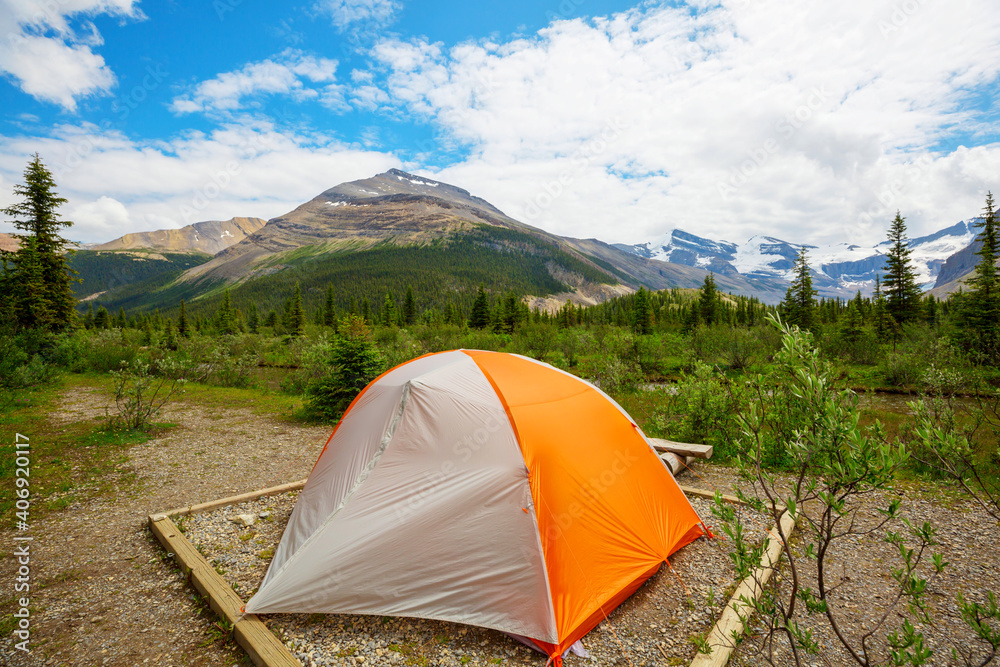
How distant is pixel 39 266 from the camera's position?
22125mm

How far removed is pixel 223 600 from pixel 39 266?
92.5ft

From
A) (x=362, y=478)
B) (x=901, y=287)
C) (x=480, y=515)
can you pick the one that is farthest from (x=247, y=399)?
(x=901, y=287)

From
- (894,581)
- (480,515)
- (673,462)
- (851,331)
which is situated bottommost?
(894,581)

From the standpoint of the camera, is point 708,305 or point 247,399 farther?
point 708,305

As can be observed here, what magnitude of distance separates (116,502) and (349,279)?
453ft

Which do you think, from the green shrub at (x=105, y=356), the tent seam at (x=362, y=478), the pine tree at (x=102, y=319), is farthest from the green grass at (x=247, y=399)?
the pine tree at (x=102, y=319)

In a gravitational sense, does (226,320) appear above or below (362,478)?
above

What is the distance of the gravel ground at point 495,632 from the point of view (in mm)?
3906

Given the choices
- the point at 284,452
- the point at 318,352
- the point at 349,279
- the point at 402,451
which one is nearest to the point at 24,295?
the point at 318,352

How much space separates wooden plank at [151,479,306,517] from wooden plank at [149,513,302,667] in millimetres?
340

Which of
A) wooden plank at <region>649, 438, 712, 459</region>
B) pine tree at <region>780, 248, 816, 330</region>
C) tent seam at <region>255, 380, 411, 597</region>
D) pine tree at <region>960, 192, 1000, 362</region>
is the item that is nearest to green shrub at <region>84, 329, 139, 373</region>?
tent seam at <region>255, 380, 411, 597</region>

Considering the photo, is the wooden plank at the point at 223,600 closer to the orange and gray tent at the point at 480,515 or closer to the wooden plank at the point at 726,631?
the orange and gray tent at the point at 480,515

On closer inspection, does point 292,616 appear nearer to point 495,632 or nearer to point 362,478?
point 362,478

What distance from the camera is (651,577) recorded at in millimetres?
5117
